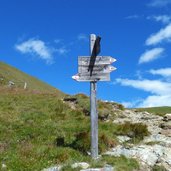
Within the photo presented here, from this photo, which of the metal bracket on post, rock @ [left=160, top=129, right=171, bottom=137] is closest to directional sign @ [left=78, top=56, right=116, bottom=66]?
the metal bracket on post

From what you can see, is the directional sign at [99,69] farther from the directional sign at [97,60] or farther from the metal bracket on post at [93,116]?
the metal bracket on post at [93,116]

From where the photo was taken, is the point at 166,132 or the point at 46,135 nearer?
the point at 46,135

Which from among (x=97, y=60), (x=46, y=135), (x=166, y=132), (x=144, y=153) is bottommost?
(x=144, y=153)

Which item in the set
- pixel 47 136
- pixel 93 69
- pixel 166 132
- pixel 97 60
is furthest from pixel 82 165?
pixel 166 132

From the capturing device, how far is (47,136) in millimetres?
23516

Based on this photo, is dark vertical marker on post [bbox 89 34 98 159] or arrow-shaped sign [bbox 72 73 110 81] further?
arrow-shaped sign [bbox 72 73 110 81]

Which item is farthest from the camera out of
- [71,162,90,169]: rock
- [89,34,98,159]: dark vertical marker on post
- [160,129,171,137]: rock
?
[160,129,171,137]: rock

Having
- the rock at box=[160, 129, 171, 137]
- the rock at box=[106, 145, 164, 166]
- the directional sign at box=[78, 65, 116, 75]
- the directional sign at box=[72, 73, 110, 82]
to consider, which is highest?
the directional sign at box=[78, 65, 116, 75]

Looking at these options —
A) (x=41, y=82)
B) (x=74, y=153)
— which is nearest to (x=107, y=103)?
→ (x=74, y=153)

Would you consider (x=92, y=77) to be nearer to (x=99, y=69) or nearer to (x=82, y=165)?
(x=99, y=69)

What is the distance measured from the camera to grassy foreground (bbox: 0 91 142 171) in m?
19.5

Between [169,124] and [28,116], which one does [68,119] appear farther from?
[169,124]

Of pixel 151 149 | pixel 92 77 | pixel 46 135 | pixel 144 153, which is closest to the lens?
pixel 92 77

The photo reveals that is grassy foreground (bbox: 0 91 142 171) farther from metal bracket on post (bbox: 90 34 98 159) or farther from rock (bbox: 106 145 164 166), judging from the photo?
rock (bbox: 106 145 164 166)
